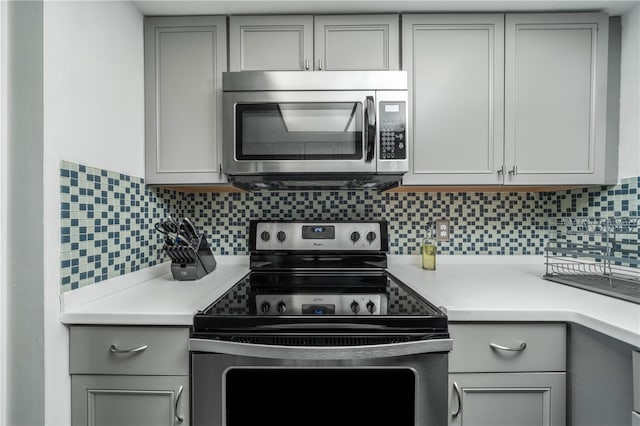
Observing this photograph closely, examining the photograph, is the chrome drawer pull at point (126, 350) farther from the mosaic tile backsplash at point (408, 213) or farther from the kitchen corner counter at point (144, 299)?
the mosaic tile backsplash at point (408, 213)

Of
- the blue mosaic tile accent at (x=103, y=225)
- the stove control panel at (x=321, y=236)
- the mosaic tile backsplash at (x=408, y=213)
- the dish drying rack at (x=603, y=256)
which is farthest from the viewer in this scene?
the mosaic tile backsplash at (x=408, y=213)

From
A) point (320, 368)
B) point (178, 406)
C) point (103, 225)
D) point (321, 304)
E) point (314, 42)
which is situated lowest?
point (178, 406)

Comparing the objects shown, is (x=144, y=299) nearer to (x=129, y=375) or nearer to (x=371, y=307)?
(x=129, y=375)

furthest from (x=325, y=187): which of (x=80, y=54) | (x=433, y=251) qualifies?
(x=80, y=54)

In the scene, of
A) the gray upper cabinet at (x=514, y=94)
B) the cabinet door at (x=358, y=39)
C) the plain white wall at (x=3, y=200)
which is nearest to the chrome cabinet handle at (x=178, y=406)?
the plain white wall at (x=3, y=200)

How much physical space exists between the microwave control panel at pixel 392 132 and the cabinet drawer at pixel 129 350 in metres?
1.01

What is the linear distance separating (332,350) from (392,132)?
89 cm

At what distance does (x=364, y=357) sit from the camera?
924mm

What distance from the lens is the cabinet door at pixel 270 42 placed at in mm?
1439

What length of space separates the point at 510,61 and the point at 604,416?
1.36 metres

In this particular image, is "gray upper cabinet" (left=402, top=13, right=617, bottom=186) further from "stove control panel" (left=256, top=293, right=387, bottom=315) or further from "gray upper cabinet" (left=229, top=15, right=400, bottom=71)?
"stove control panel" (left=256, top=293, right=387, bottom=315)

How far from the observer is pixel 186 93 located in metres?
1.46

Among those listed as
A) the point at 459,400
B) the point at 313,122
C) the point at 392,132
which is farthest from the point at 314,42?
the point at 459,400

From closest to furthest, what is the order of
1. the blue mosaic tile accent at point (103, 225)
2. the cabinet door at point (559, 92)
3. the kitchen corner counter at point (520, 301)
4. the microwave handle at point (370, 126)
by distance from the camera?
the kitchen corner counter at point (520, 301), the blue mosaic tile accent at point (103, 225), the microwave handle at point (370, 126), the cabinet door at point (559, 92)
